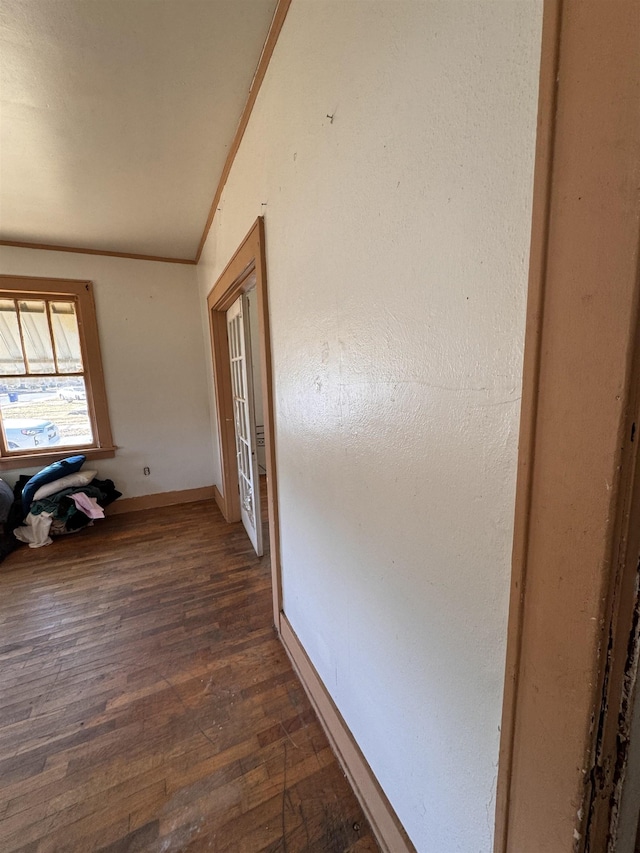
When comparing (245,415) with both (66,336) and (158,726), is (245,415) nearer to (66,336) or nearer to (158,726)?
(158,726)

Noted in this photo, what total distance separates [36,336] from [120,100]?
8.18 ft

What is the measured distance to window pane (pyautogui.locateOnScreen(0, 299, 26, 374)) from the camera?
2.99 metres

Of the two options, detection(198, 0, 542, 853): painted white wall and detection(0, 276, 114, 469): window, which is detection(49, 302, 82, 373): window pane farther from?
detection(198, 0, 542, 853): painted white wall

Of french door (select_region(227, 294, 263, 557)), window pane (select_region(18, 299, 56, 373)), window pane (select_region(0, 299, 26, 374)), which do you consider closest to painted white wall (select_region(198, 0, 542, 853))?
french door (select_region(227, 294, 263, 557))

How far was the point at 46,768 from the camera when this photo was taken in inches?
47.7

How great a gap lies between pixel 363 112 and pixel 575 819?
1359mm

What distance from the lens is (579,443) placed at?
412 millimetres

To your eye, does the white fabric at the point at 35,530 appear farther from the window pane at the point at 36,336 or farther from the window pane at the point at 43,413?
the window pane at the point at 36,336

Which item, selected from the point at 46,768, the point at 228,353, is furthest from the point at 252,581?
the point at 228,353

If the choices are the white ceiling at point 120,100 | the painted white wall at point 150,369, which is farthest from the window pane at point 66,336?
the white ceiling at point 120,100

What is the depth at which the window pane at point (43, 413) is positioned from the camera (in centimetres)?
308

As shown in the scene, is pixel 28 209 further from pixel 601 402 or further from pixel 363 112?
pixel 601 402

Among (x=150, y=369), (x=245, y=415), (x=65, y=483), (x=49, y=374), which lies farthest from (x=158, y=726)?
(x=49, y=374)

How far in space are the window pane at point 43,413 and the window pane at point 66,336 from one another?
0.14 m
